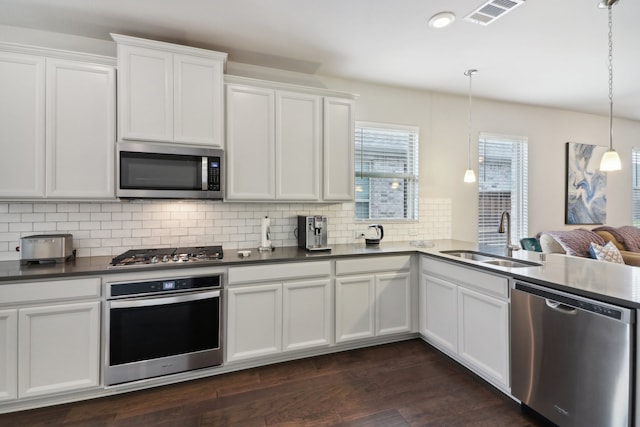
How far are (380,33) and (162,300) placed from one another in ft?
8.65

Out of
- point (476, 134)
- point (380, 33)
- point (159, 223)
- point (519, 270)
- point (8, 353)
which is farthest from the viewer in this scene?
point (476, 134)

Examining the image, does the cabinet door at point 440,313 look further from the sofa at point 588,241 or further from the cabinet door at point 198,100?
the cabinet door at point 198,100

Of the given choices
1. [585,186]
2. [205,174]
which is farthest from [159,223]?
[585,186]

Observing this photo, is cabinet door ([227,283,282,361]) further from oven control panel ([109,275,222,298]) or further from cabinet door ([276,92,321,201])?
cabinet door ([276,92,321,201])

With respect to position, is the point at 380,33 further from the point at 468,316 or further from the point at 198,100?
the point at 468,316

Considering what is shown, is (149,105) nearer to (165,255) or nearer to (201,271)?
(165,255)

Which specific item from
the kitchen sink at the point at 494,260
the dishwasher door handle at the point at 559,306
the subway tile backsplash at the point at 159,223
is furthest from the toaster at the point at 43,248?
the dishwasher door handle at the point at 559,306

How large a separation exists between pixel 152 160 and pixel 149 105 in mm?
420

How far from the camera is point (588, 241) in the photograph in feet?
12.6

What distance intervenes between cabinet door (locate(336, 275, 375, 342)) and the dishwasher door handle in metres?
1.36

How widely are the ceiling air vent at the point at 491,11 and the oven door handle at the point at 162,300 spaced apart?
9.09 feet

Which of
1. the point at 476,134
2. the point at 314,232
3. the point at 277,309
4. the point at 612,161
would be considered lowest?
the point at 277,309

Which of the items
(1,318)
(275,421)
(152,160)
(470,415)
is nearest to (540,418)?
(470,415)

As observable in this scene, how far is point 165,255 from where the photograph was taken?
2482 mm
